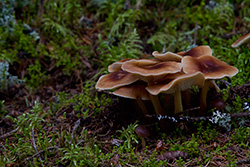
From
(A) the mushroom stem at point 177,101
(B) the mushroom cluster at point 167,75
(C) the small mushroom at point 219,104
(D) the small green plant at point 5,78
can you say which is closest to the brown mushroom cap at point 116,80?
(B) the mushroom cluster at point 167,75

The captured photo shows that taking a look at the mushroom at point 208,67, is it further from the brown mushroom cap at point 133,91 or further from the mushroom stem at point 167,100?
the brown mushroom cap at point 133,91

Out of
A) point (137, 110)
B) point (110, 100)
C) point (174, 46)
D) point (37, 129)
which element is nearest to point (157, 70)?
point (137, 110)

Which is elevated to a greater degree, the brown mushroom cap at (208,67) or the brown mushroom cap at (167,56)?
the brown mushroom cap at (167,56)

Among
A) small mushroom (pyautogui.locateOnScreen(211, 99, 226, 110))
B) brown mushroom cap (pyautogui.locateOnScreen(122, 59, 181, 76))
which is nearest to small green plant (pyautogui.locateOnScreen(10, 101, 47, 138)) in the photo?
brown mushroom cap (pyautogui.locateOnScreen(122, 59, 181, 76))

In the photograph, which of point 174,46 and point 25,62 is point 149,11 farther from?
point 25,62

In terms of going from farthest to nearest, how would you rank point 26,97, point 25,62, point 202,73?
point 25,62 < point 26,97 < point 202,73

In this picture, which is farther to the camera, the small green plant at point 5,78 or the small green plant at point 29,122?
the small green plant at point 5,78

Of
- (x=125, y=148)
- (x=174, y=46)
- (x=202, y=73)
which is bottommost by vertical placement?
(x=125, y=148)

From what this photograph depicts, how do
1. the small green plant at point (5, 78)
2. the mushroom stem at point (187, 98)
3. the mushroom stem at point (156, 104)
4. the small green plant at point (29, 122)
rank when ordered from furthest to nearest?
the small green plant at point (5, 78)
the small green plant at point (29, 122)
the mushroom stem at point (187, 98)
the mushroom stem at point (156, 104)
